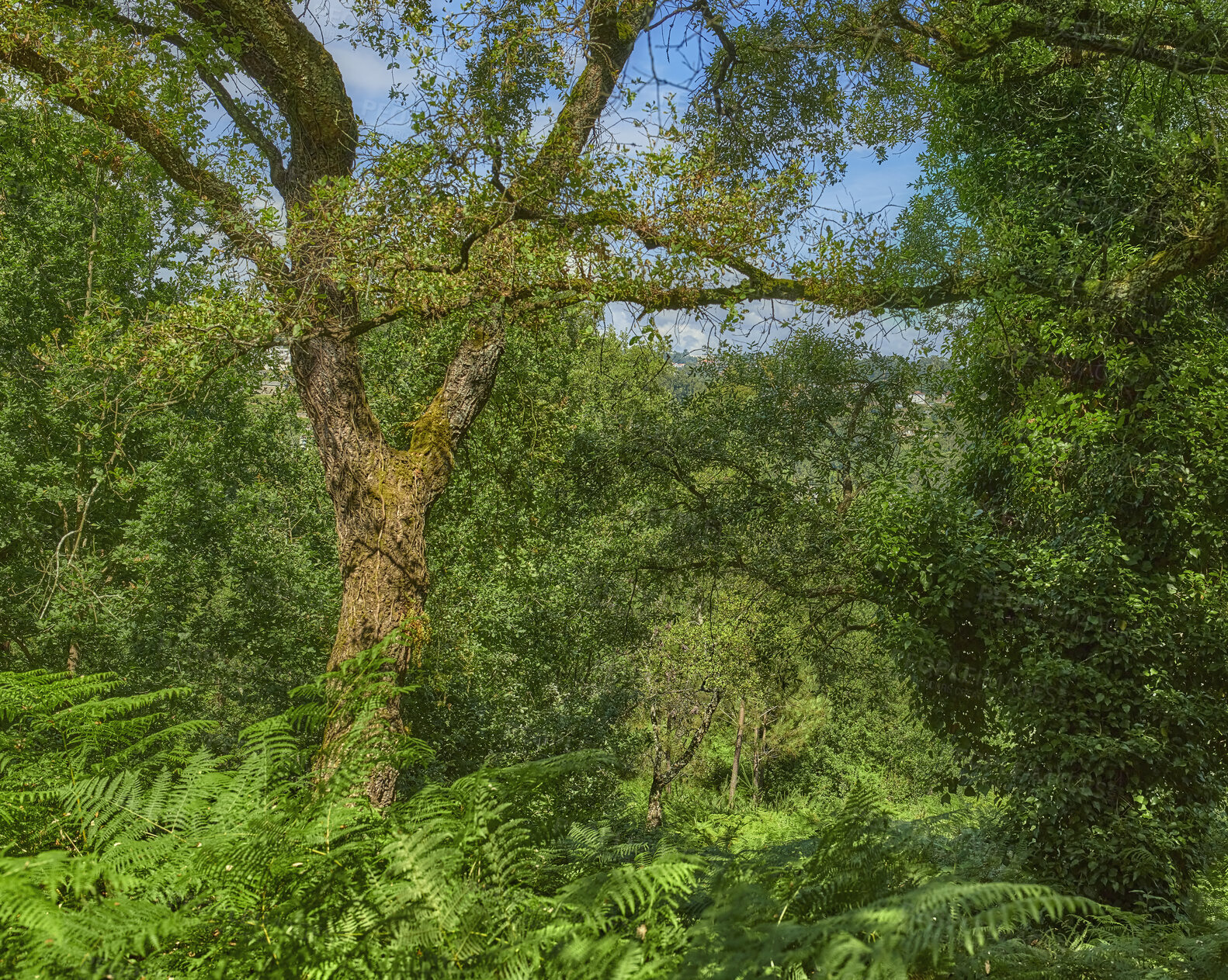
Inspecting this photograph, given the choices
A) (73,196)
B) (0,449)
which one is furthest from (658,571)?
(73,196)

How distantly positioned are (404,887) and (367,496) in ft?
12.5

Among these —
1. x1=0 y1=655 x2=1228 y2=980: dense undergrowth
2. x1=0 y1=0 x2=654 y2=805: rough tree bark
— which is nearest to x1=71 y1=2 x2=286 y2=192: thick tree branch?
x1=0 y1=0 x2=654 y2=805: rough tree bark

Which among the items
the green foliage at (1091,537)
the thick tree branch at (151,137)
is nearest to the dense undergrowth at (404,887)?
the thick tree branch at (151,137)

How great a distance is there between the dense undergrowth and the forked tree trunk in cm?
204

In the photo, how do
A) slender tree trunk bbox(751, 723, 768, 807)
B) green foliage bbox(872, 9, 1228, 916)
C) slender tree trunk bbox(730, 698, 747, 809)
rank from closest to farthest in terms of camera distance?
green foliage bbox(872, 9, 1228, 916)
slender tree trunk bbox(730, 698, 747, 809)
slender tree trunk bbox(751, 723, 768, 807)

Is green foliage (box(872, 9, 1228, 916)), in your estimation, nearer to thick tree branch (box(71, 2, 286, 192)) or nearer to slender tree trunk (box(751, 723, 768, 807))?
thick tree branch (box(71, 2, 286, 192))

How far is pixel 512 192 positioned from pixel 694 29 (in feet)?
6.41

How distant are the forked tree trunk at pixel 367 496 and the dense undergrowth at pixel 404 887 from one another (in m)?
2.04

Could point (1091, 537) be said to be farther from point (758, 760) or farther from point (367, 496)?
point (758, 760)

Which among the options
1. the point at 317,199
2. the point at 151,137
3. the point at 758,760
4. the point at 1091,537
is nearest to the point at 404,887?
the point at 317,199

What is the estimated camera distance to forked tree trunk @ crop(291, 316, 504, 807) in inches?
199

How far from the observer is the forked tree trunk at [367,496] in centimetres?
506

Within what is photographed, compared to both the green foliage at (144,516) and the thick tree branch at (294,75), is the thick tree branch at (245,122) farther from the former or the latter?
the green foliage at (144,516)

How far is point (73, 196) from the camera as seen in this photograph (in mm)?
12961
